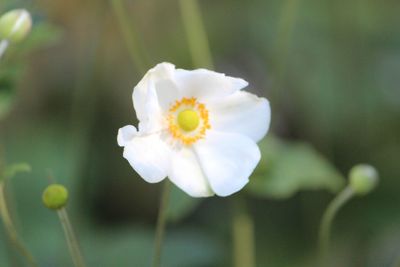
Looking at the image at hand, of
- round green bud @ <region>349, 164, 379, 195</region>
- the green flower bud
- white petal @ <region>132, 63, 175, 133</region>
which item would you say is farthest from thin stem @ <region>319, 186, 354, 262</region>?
the green flower bud

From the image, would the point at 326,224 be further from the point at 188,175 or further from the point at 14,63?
the point at 14,63

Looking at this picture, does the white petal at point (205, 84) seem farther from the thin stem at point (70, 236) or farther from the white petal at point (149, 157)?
the thin stem at point (70, 236)

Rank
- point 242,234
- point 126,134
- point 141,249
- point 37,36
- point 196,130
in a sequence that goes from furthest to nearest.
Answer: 1. point 141,249
2. point 242,234
3. point 37,36
4. point 196,130
5. point 126,134

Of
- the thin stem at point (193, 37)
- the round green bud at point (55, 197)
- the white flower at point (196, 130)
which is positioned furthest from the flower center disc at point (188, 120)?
the thin stem at point (193, 37)

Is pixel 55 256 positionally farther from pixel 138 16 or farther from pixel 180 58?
pixel 138 16

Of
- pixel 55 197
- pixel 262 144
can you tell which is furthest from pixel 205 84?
pixel 262 144

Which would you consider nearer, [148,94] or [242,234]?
[148,94]
